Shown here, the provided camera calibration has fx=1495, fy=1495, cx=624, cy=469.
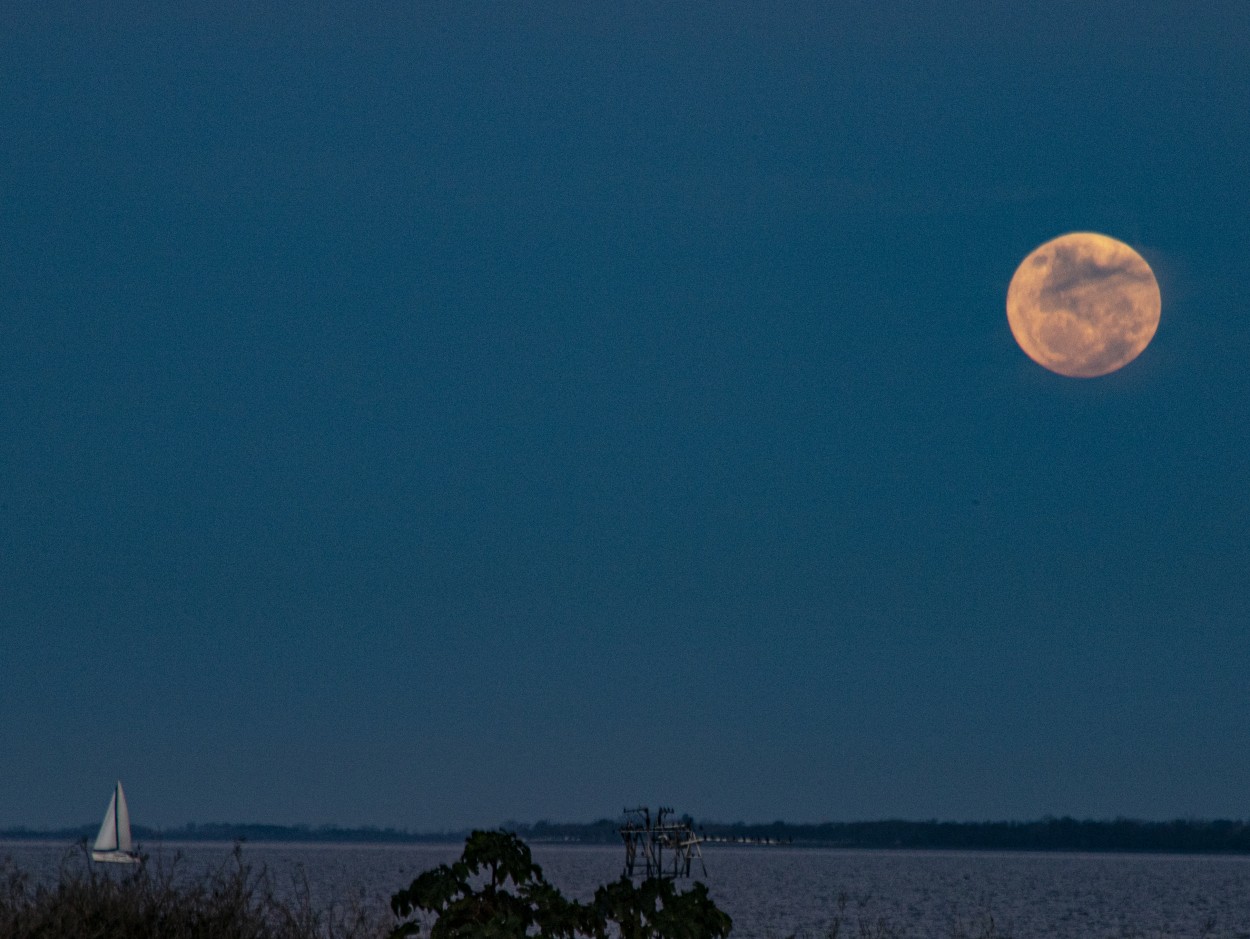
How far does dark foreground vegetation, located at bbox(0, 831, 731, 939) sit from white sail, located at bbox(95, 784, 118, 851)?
8975cm

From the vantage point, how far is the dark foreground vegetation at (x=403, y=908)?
876 centimetres

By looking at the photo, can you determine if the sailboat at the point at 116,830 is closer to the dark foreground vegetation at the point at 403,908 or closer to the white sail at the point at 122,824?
the white sail at the point at 122,824

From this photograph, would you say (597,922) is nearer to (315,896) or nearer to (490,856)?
(490,856)

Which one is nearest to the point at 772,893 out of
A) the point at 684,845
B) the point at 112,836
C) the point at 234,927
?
the point at 684,845

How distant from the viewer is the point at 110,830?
328ft

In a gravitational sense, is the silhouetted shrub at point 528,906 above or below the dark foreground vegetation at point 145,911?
above

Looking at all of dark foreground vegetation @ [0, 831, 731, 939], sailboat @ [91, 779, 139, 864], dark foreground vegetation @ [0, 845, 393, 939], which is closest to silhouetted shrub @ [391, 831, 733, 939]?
dark foreground vegetation @ [0, 831, 731, 939]

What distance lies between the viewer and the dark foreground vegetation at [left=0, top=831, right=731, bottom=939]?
8.76m

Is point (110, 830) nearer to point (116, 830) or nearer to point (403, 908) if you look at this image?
point (116, 830)

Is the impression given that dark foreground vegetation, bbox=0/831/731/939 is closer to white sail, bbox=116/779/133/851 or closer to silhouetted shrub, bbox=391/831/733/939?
silhouetted shrub, bbox=391/831/733/939

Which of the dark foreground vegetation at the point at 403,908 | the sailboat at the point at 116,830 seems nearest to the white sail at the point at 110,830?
the sailboat at the point at 116,830

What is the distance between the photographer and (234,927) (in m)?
13.8

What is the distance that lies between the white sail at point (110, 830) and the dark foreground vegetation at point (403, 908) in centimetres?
8975

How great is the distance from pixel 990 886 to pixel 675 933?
142m
